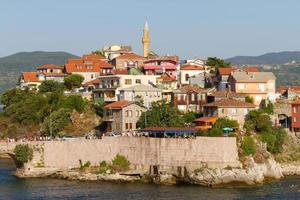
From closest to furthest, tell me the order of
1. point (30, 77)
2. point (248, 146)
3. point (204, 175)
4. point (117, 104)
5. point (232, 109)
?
point (204, 175) < point (248, 146) < point (232, 109) < point (117, 104) < point (30, 77)

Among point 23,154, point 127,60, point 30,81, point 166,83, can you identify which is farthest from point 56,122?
point 30,81

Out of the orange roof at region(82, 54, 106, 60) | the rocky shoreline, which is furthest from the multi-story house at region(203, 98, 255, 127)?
the orange roof at region(82, 54, 106, 60)

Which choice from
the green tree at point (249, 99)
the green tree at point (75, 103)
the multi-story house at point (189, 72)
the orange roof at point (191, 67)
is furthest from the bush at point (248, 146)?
the orange roof at point (191, 67)

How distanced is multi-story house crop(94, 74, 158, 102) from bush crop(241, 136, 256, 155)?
86.0ft

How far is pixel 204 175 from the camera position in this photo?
69.6m

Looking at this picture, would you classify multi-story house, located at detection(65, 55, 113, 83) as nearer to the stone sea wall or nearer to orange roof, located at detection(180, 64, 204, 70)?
orange roof, located at detection(180, 64, 204, 70)

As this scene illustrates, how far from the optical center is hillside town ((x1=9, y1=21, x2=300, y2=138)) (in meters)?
82.0

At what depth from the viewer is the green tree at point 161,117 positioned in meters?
81.8

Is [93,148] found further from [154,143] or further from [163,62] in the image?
[163,62]

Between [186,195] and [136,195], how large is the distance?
4424 mm

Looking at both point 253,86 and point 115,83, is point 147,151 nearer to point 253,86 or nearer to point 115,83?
point 253,86

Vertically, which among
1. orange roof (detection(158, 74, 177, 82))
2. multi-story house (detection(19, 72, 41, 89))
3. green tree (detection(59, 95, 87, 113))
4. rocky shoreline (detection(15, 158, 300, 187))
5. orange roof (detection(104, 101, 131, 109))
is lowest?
rocky shoreline (detection(15, 158, 300, 187))

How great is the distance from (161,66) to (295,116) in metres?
30.0

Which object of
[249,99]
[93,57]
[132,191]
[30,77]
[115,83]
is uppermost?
[93,57]
